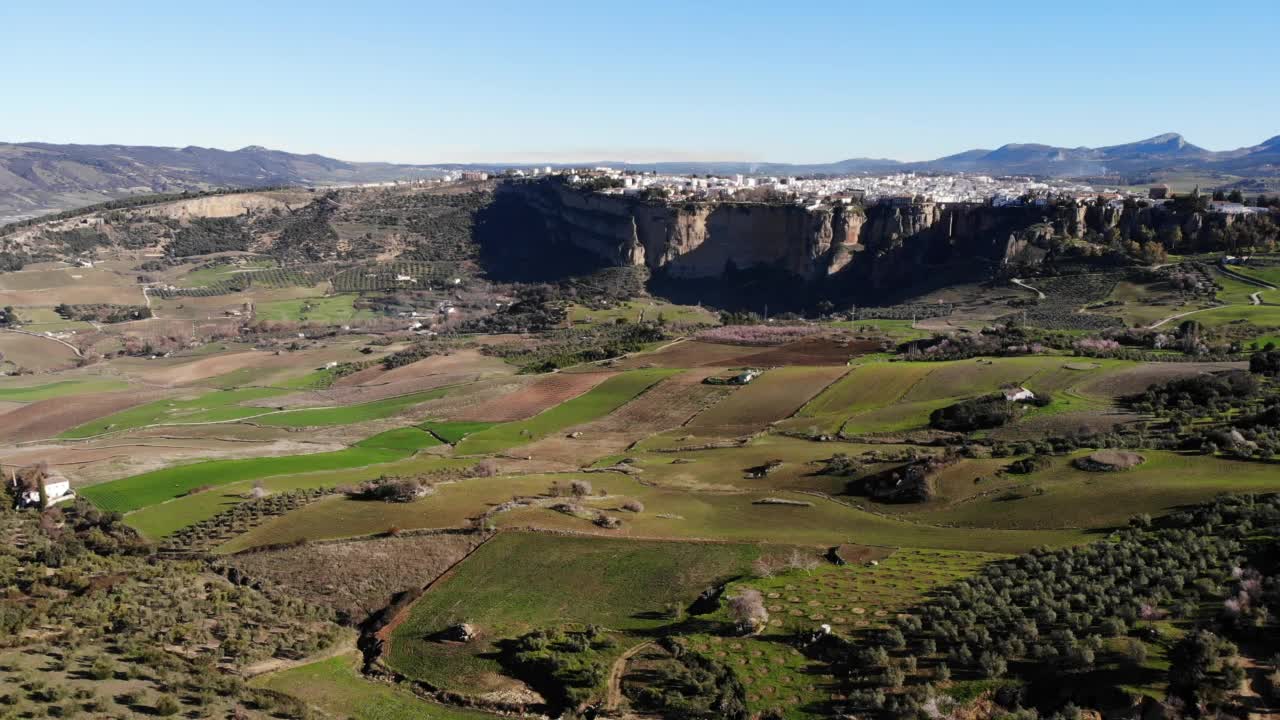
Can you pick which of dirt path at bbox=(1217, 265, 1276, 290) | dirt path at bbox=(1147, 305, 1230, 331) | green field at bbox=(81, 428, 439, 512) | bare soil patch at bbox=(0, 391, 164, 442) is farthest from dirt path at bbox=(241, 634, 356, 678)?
dirt path at bbox=(1217, 265, 1276, 290)

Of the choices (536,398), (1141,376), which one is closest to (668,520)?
(1141,376)

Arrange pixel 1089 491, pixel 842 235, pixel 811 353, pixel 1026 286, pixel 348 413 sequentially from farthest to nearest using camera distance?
pixel 842 235 → pixel 1026 286 → pixel 811 353 → pixel 348 413 → pixel 1089 491

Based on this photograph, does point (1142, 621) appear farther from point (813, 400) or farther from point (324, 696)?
point (813, 400)

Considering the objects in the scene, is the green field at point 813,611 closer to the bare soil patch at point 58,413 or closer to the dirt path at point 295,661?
the dirt path at point 295,661

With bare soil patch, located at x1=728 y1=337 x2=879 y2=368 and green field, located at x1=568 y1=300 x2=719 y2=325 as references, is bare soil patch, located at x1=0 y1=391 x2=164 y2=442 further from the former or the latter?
green field, located at x1=568 y1=300 x2=719 y2=325

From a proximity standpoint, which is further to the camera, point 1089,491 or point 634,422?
point 634,422

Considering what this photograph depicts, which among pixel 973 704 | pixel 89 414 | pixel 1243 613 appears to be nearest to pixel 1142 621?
pixel 1243 613

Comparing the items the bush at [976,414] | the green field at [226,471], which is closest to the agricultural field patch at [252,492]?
the green field at [226,471]

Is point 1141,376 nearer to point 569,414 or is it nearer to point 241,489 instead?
point 569,414
